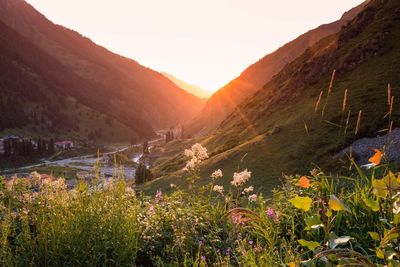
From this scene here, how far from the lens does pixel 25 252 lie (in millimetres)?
6758

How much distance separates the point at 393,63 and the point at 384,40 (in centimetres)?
1084

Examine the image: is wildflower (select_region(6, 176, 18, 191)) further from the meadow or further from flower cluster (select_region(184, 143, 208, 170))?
flower cluster (select_region(184, 143, 208, 170))

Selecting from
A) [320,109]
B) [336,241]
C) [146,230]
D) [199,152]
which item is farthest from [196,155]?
[320,109]

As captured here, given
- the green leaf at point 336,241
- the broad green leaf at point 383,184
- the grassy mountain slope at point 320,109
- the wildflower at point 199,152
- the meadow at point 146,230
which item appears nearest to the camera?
the green leaf at point 336,241

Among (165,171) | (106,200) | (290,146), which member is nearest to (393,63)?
(290,146)

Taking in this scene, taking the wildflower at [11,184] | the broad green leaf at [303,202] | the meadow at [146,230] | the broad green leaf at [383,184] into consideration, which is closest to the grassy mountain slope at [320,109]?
→ the meadow at [146,230]

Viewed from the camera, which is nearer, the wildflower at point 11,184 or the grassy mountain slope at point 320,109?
the wildflower at point 11,184

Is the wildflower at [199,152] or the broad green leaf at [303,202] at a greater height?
the broad green leaf at [303,202]

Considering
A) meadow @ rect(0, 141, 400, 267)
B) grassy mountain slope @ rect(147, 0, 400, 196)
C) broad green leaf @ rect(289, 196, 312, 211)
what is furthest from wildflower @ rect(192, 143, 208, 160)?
grassy mountain slope @ rect(147, 0, 400, 196)

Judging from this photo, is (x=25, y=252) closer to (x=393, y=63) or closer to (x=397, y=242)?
(x=397, y=242)

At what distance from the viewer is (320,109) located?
67.3m

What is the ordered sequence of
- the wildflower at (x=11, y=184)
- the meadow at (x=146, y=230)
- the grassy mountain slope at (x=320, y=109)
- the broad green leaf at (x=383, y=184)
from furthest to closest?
the grassy mountain slope at (x=320, y=109) → the wildflower at (x=11, y=184) → the meadow at (x=146, y=230) → the broad green leaf at (x=383, y=184)

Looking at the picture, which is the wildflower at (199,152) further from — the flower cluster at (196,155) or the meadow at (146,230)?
the meadow at (146,230)

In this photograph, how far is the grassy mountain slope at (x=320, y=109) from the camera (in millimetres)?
58344
